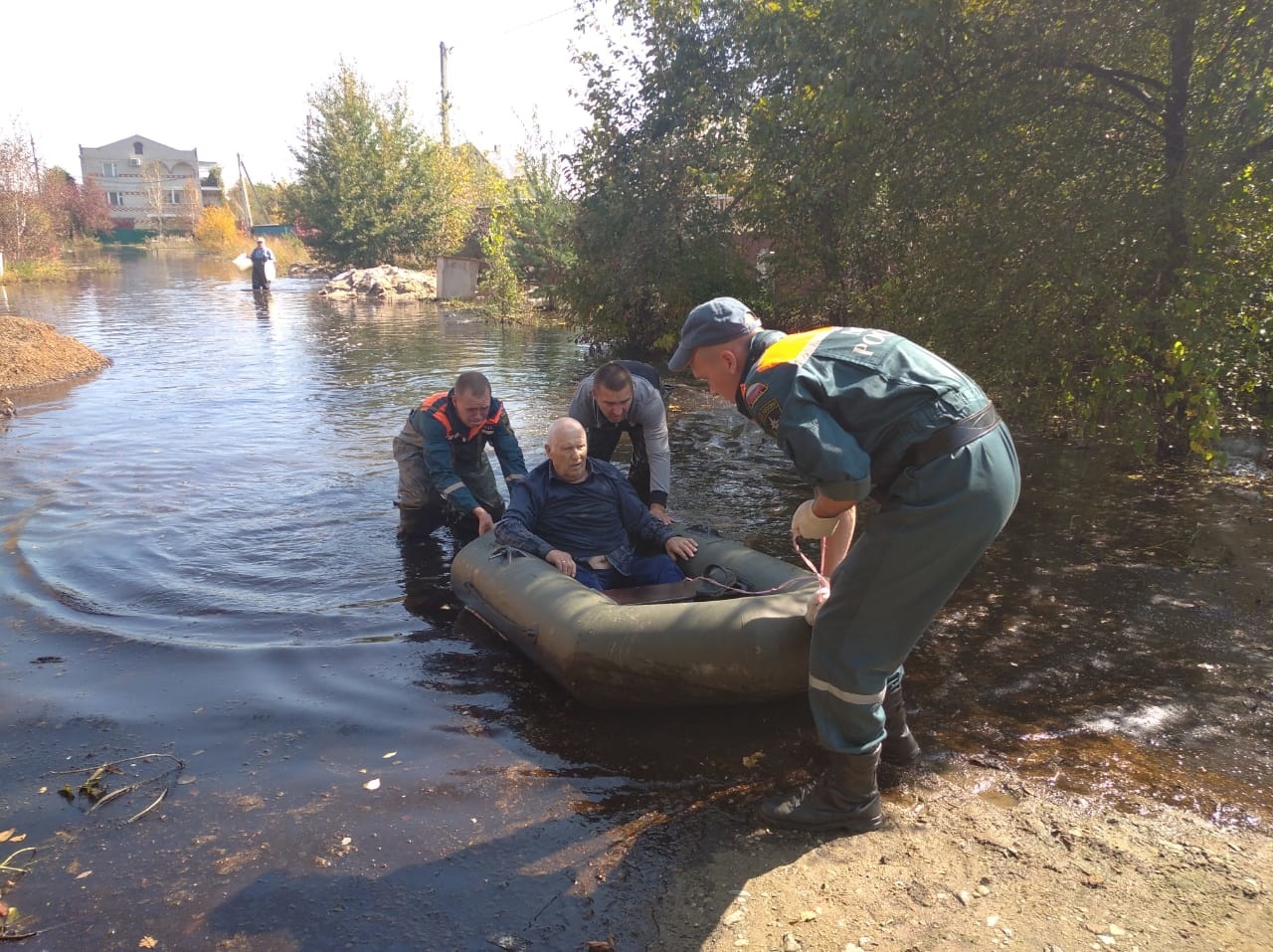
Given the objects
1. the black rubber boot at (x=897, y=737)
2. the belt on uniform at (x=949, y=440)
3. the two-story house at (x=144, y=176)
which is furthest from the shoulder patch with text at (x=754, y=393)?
the two-story house at (x=144, y=176)

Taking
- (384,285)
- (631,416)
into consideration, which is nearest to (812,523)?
(631,416)

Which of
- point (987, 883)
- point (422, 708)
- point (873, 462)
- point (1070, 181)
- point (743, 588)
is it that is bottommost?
point (422, 708)

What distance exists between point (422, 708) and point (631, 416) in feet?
8.36

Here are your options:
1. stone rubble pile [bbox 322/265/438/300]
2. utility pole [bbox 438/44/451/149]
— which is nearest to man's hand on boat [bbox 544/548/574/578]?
stone rubble pile [bbox 322/265/438/300]

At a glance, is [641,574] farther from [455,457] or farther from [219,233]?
[219,233]

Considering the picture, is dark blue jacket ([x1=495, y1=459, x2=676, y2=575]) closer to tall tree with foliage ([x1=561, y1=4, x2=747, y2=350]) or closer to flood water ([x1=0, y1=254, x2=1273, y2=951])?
flood water ([x1=0, y1=254, x2=1273, y2=951])

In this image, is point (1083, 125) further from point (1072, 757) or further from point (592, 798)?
point (592, 798)

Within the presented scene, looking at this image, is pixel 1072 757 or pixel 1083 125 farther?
pixel 1083 125

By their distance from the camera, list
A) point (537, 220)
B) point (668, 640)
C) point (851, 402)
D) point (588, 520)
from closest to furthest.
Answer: point (851, 402)
point (668, 640)
point (588, 520)
point (537, 220)

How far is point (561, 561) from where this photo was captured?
16.0 feet

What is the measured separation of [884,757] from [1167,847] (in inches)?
39.9

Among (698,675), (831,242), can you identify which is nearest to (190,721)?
(698,675)

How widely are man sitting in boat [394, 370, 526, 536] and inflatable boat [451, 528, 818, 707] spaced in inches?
47.9

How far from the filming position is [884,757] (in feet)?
11.9
